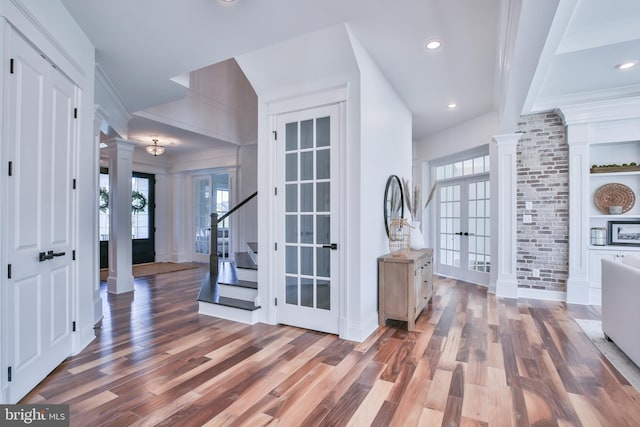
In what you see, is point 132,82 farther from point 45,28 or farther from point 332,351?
point 332,351

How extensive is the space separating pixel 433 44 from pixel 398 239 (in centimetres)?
208

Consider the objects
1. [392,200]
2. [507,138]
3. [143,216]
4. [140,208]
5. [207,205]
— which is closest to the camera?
[392,200]

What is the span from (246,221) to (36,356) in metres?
4.98

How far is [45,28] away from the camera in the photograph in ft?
7.39

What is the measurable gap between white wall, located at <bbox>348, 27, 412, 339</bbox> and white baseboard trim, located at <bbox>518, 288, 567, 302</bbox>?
2535mm

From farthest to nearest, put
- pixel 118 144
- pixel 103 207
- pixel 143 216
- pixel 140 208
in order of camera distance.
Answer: pixel 143 216 < pixel 140 208 < pixel 103 207 < pixel 118 144

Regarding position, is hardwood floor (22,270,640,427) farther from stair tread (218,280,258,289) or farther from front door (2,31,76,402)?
stair tread (218,280,258,289)

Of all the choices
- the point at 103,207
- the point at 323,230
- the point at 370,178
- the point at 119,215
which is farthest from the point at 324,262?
the point at 103,207

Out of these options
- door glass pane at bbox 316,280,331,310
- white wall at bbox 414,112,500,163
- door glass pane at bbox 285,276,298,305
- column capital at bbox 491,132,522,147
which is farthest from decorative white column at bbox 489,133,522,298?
door glass pane at bbox 285,276,298,305

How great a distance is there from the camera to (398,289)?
3.47 meters

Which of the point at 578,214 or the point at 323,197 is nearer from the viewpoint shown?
the point at 323,197

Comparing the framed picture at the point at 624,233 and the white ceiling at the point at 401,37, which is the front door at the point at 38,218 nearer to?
the white ceiling at the point at 401,37

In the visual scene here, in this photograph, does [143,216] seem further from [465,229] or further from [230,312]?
[465,229]

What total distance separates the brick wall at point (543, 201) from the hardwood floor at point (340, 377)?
1240 mm
